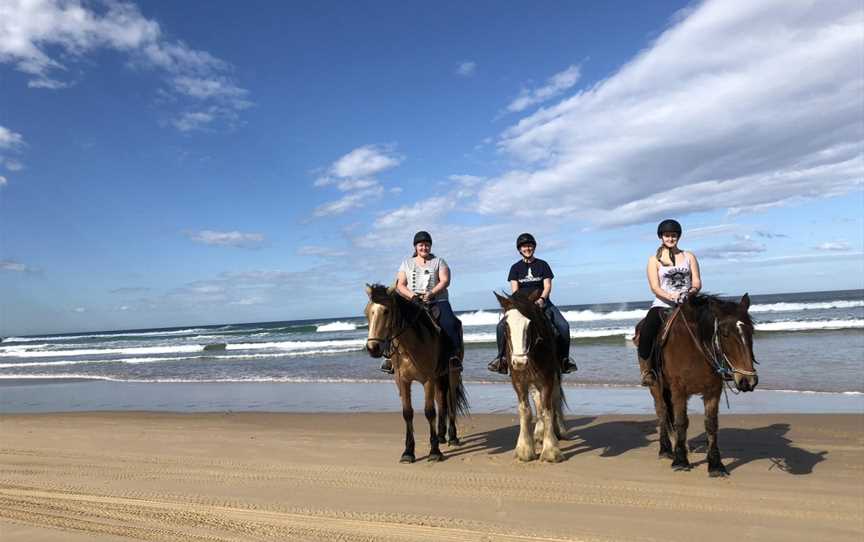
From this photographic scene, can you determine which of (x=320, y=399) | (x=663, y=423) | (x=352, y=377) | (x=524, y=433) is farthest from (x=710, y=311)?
(x=352, y=377)

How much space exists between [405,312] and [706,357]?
2904 mm

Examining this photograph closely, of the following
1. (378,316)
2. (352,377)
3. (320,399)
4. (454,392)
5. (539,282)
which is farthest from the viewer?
(352,377)

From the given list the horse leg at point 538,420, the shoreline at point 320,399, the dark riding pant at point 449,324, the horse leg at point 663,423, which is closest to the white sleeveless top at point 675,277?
the horse leg at point 663,423

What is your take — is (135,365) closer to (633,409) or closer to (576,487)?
(633,409)

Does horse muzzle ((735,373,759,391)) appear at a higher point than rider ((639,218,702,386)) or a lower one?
lower

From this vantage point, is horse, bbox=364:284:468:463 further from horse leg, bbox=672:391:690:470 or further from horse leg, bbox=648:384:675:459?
horse leg, bbox=672:391:690:470

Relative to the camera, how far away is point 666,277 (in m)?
5.48

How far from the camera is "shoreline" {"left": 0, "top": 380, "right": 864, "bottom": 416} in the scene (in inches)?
346

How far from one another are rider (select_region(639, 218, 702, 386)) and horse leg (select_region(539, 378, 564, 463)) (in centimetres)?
101

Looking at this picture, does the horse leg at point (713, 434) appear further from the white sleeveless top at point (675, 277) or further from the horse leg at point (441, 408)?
the horse leg at point (441, 408)

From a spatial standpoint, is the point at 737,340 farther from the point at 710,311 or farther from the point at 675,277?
the point at 675,277

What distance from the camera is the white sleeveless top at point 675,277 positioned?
5414 mm

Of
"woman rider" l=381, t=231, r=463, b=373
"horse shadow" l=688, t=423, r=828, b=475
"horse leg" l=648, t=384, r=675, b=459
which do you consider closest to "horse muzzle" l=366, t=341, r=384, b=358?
"woman rider" l=381, t=231, r=463, b=373

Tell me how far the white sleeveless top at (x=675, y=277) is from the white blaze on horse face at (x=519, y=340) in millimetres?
1578
